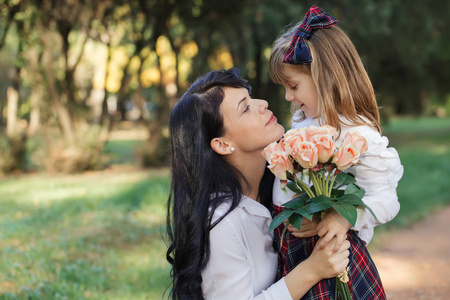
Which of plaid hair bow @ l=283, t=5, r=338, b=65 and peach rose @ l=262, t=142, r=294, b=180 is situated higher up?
plaid hair bow @ l=283, t=5, r=338, b=65

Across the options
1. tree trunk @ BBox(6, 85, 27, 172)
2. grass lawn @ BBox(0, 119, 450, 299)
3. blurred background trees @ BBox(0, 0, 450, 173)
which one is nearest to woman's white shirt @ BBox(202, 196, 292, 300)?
grass lawn @ BBox(0, 119, 450, 299)

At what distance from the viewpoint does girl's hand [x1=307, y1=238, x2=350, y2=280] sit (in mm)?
2283

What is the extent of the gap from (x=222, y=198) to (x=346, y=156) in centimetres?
65

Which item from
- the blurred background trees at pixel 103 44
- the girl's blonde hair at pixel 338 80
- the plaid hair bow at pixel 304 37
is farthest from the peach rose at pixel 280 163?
the blurred background trees at pixel 103 44

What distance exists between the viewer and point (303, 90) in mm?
2848

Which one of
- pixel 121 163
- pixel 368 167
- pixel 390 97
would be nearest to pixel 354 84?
pixel 368 167

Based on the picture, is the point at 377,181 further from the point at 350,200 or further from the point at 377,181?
the point at 350,200

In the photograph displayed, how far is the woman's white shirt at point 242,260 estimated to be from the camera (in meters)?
2.39

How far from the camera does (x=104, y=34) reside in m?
13.0

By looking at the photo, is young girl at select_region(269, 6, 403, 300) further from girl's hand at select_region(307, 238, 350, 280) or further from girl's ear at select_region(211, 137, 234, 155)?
girl's ear at select_region(211, 137, 234, 155)

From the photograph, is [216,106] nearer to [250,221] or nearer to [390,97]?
[250,221]

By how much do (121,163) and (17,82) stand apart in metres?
3.38

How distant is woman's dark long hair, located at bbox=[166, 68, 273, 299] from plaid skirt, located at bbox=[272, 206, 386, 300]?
1.11 feet

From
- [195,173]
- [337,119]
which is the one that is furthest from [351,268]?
[195,173]
